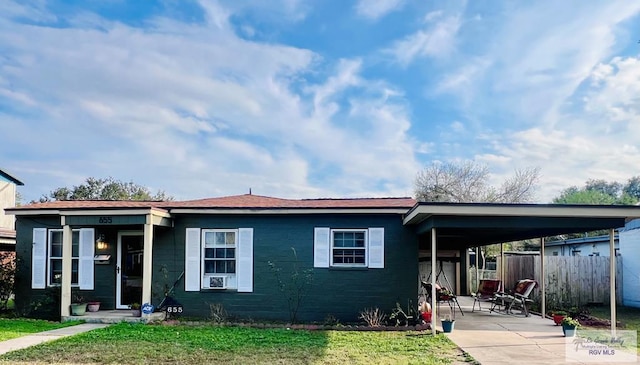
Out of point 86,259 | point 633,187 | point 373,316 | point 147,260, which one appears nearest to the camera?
point 147,260

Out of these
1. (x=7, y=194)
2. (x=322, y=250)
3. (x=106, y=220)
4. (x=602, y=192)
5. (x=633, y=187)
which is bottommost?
(x=322, y=250)

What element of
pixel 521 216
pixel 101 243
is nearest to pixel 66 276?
pixel 101 243

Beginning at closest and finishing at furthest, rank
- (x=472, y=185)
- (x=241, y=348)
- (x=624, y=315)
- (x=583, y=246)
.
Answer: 1. (x=241, y=348)
2. (x=624, y=315)
3. (x=583, y=246)
4. (x=472, y=185)

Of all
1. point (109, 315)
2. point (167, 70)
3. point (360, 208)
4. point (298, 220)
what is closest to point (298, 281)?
point (298, 220)

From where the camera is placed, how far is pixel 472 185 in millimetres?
26469

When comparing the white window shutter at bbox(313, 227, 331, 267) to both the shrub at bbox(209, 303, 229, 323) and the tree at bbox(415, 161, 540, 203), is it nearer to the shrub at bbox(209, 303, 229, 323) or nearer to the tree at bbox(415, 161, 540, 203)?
the shrub at bbox(209, 303, 229, 323)

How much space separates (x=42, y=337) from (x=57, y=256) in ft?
12.0

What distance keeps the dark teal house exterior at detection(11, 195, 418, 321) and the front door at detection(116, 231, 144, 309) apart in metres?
0.07

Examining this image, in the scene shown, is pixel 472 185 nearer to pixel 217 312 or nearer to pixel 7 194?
pixel 217 312

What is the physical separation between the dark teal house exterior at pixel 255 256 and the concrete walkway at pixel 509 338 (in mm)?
1594

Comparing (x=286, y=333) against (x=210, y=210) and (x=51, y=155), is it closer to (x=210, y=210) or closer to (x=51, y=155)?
(x=210, y=210)

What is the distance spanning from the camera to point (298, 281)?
34.8 feet

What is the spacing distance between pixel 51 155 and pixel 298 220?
37.7 ft

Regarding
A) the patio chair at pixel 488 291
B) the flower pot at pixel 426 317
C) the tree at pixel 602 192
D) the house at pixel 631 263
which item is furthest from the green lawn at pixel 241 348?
the tree at pixel 602 192
